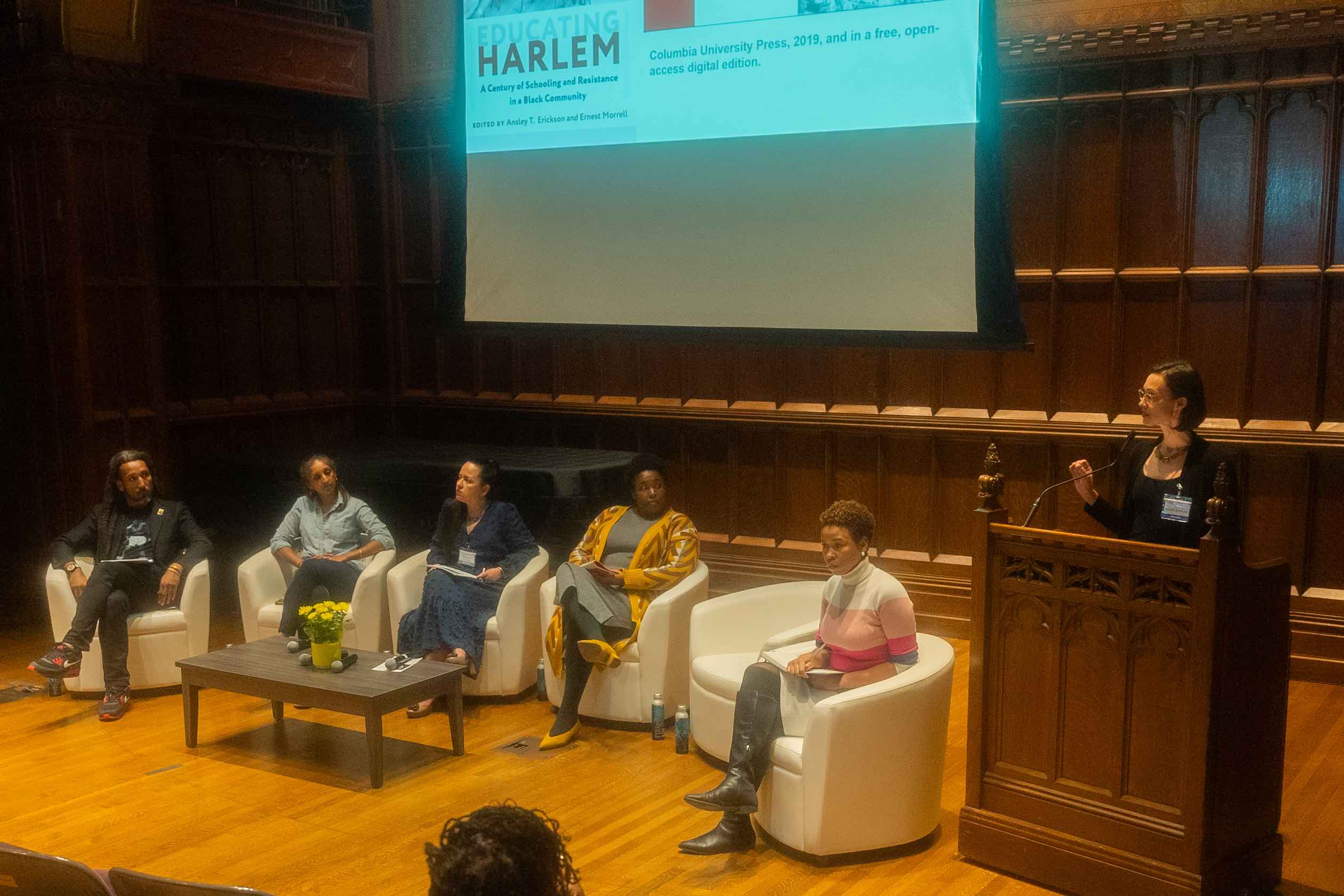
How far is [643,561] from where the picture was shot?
527cm

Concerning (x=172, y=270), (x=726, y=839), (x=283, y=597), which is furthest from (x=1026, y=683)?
(x=172, y=270)

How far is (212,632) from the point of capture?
6.62 meters

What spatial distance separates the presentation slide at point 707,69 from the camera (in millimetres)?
5629

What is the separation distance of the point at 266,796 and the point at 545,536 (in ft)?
6.70

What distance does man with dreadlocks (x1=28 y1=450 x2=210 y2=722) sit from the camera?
5.38m

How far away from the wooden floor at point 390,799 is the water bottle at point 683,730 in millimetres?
55

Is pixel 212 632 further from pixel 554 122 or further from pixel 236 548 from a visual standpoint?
pixel 554 122

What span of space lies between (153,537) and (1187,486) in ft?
14.2

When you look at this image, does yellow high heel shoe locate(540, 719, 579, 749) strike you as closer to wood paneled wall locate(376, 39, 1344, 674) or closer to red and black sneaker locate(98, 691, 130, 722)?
red and black sneaker locate(98, 691, 130, 722)

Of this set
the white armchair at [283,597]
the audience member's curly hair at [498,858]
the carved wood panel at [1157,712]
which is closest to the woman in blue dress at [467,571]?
the white armchair at [283,597]

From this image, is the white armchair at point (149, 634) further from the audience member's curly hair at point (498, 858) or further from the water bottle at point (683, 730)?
the audience member's curly hair at point (498, 858)

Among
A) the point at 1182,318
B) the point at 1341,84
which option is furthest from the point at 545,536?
the point at 1341,84

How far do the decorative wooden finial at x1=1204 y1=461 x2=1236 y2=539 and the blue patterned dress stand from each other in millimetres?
2955

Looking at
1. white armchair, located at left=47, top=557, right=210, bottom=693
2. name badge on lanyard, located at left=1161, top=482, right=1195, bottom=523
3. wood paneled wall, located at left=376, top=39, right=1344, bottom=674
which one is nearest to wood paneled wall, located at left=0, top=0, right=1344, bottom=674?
wood paneled wall, located at left=376, top=39, right=1344, bottom=674
